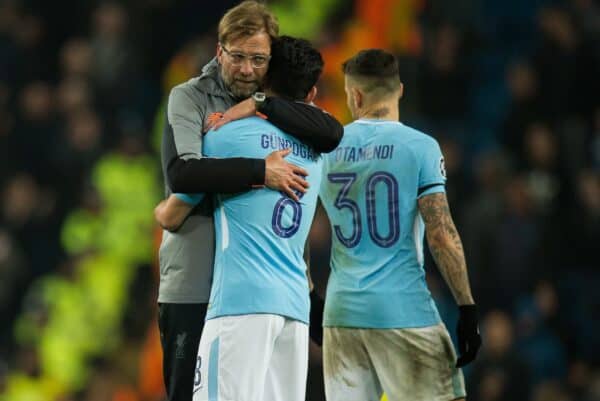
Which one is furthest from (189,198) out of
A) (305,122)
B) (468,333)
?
(468,333)

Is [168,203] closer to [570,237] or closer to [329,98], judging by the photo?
[570,237]

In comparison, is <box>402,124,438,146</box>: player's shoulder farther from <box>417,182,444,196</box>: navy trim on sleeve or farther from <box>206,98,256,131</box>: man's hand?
<box>206,98,256,131</box>: man's hand

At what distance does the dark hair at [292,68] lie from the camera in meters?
4.39

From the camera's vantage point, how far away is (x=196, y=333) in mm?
4453

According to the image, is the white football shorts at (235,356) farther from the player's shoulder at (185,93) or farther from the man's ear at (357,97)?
the man's ear at (357,97)

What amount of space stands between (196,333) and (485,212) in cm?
419

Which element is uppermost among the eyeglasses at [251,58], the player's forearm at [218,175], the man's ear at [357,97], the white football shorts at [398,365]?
the eyeglasses at [251,58]

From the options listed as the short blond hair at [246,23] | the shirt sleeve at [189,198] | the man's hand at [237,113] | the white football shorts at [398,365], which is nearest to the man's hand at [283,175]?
the man's hand at [237,113]

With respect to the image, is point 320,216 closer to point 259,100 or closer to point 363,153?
point 363,153

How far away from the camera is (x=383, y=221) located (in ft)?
15.4

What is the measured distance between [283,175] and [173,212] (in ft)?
1.29

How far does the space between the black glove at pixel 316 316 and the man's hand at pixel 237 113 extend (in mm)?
863

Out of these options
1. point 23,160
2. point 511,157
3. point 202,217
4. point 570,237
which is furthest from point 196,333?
point 23,160

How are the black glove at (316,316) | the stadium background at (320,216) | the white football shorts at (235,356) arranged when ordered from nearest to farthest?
the white football shorts at (235,356), the black glove at (316,316), the stadium background at (320,216)
